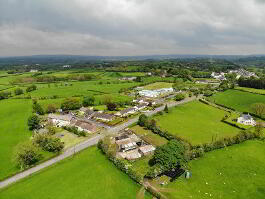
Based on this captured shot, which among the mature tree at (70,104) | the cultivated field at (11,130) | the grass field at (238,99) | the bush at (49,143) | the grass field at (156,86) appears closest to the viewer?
the cultivated field at (11,130)

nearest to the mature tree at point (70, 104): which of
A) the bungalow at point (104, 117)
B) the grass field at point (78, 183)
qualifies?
the bungalow at point (104, 117)

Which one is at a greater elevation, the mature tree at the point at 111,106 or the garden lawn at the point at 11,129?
the mature tree at the point at 111,106

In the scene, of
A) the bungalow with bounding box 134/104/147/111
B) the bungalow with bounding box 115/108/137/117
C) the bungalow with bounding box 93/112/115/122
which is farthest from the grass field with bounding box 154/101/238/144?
the bungalow with bounding box 93/112/115/122

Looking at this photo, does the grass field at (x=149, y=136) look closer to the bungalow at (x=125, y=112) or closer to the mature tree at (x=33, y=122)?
the bungalow at (x=125, y=112)

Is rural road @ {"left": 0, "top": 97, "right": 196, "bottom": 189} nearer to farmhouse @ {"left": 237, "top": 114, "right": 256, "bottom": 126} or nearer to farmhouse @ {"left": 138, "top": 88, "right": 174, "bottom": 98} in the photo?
farmhouse @ {"left": 237, "top": 114, "right": 256, "bottom": 126}

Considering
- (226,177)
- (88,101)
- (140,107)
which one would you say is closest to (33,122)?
(88,101)

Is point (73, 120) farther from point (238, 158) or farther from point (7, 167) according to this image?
point (238, 158)

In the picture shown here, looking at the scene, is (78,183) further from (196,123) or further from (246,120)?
(246,120)
